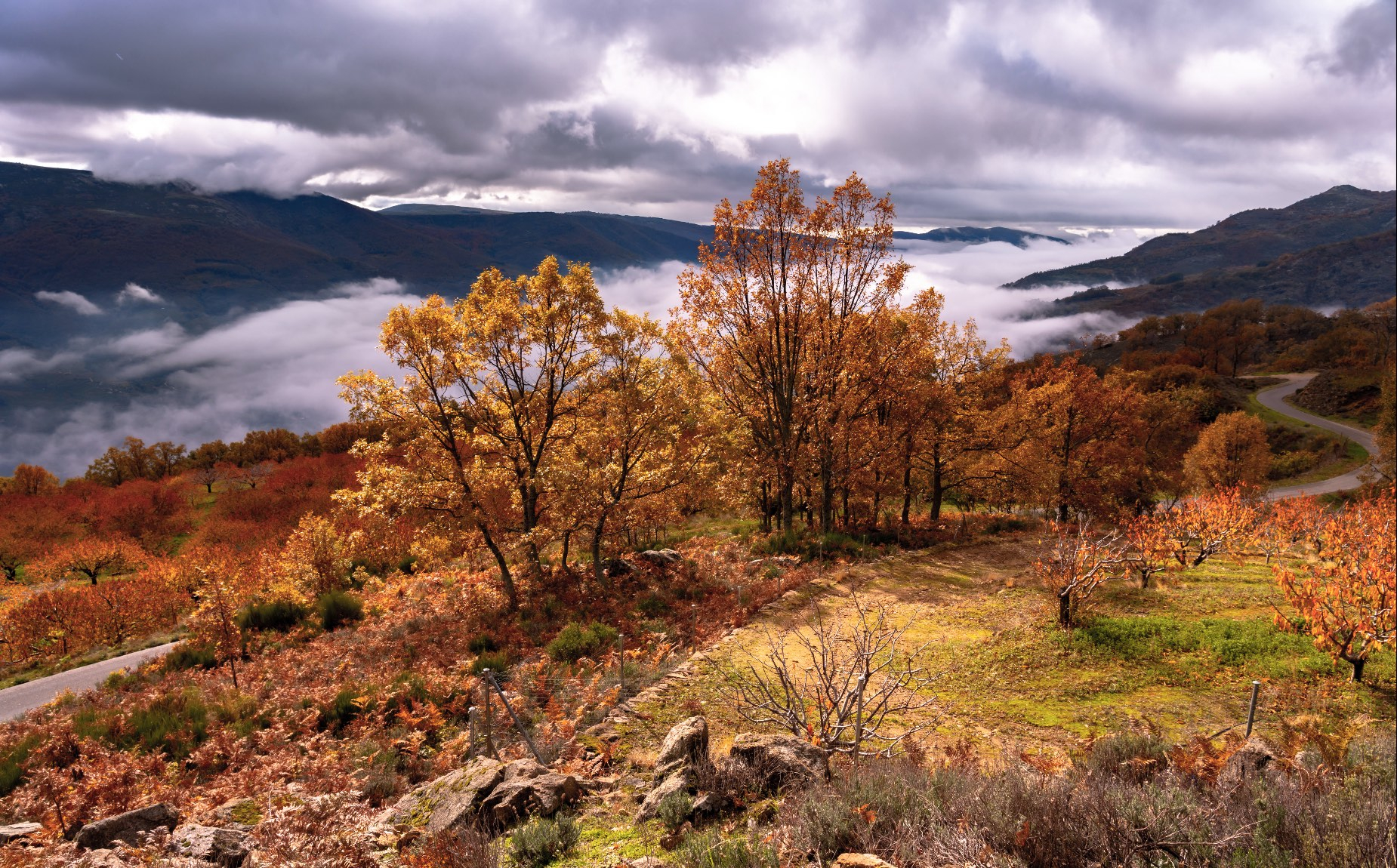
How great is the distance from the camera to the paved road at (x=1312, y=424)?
49781 millimetres

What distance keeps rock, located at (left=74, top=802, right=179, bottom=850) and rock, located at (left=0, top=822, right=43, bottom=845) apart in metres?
1.02

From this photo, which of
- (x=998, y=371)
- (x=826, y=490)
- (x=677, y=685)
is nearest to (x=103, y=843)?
(x=677, y=685)

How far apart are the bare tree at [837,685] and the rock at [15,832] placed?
8759mm

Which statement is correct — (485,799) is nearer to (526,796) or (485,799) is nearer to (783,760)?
(526,796)

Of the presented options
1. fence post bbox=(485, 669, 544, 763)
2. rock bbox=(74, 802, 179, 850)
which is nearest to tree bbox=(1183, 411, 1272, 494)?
fence post bbox=(485, 669, 544, 763)

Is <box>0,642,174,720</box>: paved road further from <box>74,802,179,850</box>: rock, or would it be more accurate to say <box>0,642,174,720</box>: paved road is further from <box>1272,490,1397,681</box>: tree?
<box>1272,490,1397,681</box>: tree

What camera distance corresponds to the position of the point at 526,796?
748cm

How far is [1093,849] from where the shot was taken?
520 centimetres

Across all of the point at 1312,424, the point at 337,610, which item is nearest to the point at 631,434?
the point at 337,610

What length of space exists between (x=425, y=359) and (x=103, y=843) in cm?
1251

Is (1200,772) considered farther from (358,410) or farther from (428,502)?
(358,410)

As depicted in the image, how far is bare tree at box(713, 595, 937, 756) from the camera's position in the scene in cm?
808

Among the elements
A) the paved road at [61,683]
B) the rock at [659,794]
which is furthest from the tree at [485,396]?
the rock at [659,794]

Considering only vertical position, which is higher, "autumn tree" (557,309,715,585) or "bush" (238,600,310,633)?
"autumn tree" (557,309,715,585)
